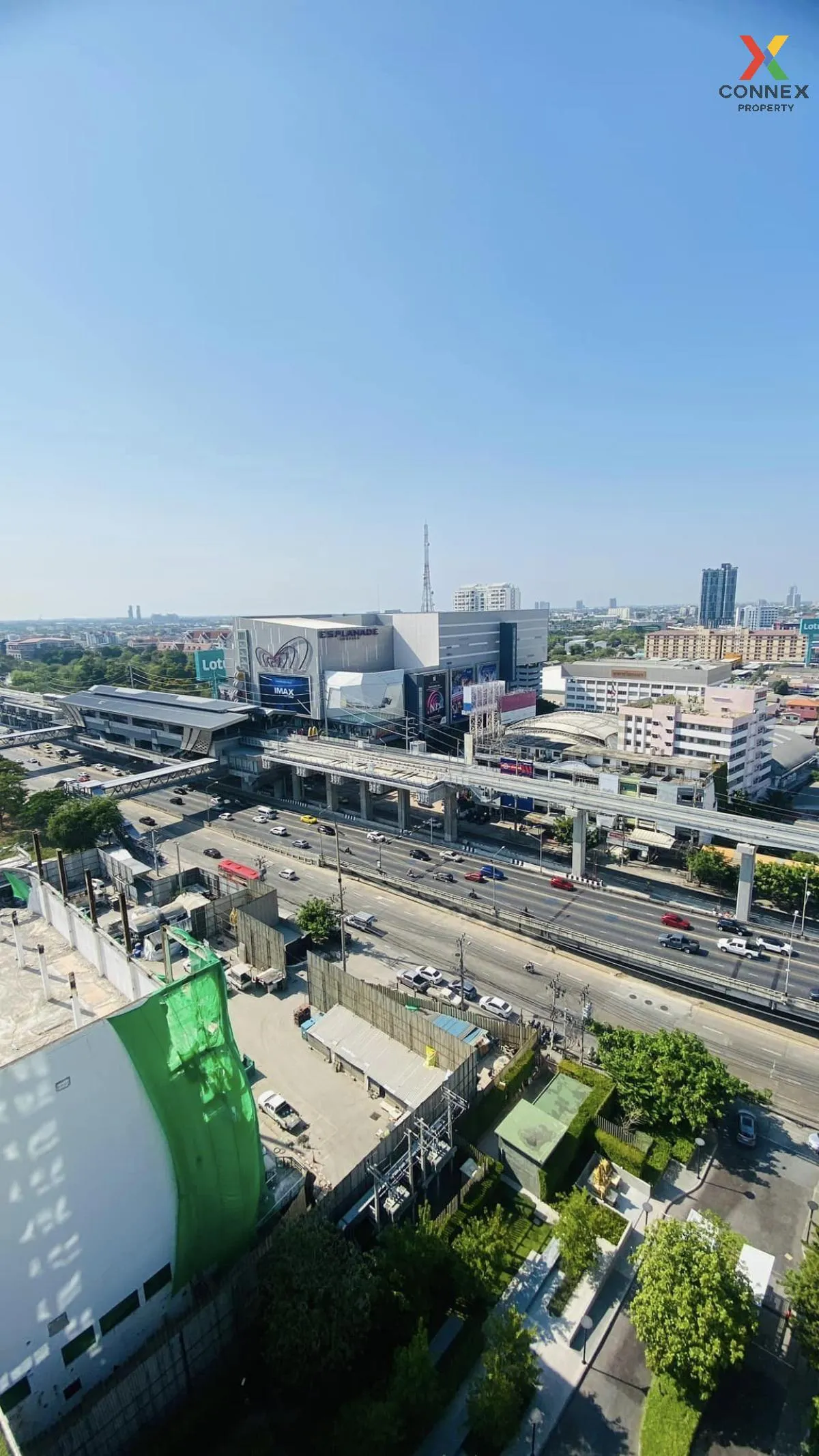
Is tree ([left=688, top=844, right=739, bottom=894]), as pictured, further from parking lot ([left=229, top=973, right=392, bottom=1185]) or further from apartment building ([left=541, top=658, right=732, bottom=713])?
apartment building ([left=541, top=658, right=732, bottom=713])

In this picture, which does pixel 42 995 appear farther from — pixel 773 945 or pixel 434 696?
pixel 434 696

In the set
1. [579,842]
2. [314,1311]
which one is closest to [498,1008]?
[314,1311]

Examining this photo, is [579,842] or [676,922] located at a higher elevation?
[579,842]

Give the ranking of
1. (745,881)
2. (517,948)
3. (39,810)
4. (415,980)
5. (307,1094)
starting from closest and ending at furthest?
1. (307,1094)
2. (415,980)
3. (517,948)
4. (745,881)
5. (39,810)

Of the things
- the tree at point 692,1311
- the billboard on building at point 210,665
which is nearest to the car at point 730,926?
the tree at point 692,1311

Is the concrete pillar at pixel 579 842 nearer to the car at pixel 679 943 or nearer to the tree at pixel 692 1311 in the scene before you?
the car at pixel 679 943

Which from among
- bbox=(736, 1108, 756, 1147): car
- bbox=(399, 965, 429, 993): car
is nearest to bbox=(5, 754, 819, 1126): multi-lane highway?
bbox=(399, 965, 429, 993): car
